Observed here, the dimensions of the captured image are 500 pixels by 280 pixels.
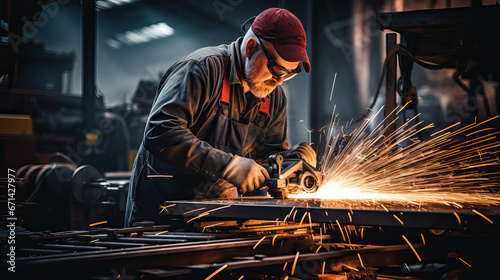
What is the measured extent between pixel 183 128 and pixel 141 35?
910cm

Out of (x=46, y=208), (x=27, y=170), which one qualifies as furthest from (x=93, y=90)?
(x=46, y=208)

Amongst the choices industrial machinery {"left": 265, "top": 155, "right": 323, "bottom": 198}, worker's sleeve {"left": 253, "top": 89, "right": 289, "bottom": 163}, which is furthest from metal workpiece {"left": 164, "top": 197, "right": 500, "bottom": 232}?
worker's sleeve {"left": 253, "top": 89, "right": 289, "bottom": 163}

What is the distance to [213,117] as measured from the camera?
2705 mm

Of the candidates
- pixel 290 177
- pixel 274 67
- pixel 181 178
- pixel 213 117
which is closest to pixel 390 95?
pixel 274 67

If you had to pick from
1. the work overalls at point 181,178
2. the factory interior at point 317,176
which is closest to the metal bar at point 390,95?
the factory interior at point 317,176

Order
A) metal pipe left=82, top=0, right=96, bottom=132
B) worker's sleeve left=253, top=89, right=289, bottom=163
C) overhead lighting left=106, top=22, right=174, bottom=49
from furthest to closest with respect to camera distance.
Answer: overhead lighting left=106, top=22, right=174, bottom=49 → metal pipe left=82, top=0, right=96, bottom=132 → worker's sleeve left=253, top=89, right=289, bottom=163

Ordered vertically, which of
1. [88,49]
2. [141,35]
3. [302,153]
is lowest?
[302,153]

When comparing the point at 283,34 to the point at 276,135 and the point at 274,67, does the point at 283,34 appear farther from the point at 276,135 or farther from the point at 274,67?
the point at 276,135

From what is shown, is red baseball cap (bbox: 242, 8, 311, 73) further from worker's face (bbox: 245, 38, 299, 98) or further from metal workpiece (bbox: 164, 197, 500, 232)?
metal workpiece (bbox: 164, 197, 500, 232)

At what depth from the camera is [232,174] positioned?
2391 mm

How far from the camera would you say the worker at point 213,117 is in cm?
Answer: 239

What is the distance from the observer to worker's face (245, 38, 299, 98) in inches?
104

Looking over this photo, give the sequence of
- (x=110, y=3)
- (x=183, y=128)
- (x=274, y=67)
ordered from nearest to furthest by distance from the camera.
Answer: (x=183, y=128), (x=274, y=67), (x=110, y=3)

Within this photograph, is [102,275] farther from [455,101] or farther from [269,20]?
[455,101]
